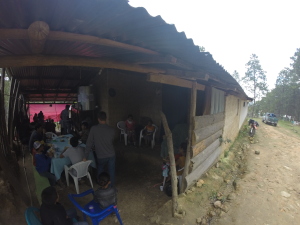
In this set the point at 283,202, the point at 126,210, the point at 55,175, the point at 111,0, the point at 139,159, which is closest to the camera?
the point at 111,0

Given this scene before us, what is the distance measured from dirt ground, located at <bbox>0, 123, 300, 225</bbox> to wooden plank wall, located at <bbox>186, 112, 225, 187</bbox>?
0.33m

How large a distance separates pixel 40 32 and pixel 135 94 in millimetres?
6700

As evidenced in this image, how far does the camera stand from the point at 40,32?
1.22 metres

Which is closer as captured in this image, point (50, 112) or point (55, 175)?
point (55, 175)

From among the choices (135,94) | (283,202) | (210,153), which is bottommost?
(283,202)

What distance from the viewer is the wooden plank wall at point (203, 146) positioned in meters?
4.07

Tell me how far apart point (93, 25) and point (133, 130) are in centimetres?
570

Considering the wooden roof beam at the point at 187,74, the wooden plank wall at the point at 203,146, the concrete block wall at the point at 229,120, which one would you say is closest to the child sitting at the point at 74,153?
the wooden plank wall at the point at 203,146

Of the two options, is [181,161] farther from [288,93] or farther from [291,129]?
[288,93]

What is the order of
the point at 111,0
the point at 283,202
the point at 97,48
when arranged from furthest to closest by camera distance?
the point at 283,202 → the point at 97,48 → the point at 111,0

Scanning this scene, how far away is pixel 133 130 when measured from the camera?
685 cm

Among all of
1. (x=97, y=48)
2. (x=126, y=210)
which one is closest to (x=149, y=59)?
(x=97, y=48)

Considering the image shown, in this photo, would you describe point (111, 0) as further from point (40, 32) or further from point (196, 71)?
point (196, 71)

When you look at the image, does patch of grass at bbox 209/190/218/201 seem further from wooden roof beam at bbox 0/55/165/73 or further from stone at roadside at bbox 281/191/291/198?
wooden roof beam at bbox 0/55/165/73
